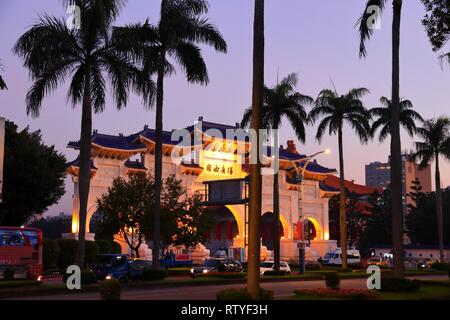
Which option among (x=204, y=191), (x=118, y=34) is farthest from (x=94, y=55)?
(x=204, y=191)

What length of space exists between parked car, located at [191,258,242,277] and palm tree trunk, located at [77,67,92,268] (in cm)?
1384

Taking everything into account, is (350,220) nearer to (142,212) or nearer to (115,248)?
(115,248)

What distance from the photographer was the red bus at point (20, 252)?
3556 centimetres

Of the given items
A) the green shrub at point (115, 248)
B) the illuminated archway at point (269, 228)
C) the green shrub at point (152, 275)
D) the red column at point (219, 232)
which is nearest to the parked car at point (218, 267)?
the green shrub at point (152, 275)

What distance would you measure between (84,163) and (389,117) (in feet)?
97.0

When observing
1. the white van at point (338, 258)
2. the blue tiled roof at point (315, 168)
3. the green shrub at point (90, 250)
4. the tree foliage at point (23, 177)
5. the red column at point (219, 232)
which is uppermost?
the blue tiled roof at point (315, 168)

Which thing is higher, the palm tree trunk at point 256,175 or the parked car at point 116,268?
the palm tree trunk at point 256,175

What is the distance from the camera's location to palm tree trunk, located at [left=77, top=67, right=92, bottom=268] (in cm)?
2950

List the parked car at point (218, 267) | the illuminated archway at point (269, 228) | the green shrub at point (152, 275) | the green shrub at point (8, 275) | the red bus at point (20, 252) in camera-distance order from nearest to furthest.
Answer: the green shrub at point (152, 275) → the green shrub at point (8, 275) → the red bus at point (20, 252) → the parked car at point (218, 267) → the illuminated archway at point (269, 228)

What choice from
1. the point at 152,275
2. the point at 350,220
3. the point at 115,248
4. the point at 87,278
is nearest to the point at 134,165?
the point at 115,248

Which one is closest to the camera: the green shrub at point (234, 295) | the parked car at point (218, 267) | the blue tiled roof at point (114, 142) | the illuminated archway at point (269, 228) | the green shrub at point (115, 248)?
the green shrub at point (234, 295)

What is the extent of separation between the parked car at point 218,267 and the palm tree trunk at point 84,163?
13.8 m

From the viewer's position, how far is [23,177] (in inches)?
1781

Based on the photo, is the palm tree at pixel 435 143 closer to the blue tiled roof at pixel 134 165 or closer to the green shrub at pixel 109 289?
the blue tiled roof at pixel 134 165
